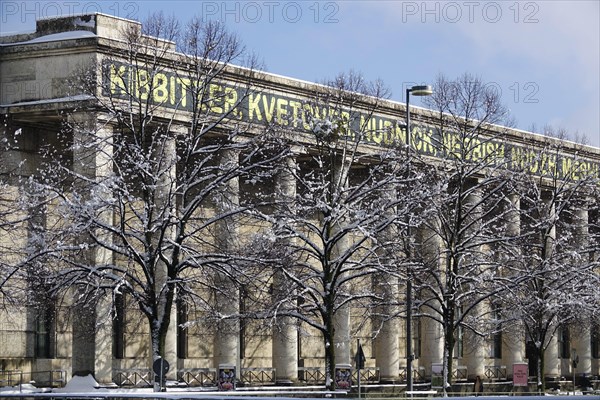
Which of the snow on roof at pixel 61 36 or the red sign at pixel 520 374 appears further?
the red sign at pixel 520 374

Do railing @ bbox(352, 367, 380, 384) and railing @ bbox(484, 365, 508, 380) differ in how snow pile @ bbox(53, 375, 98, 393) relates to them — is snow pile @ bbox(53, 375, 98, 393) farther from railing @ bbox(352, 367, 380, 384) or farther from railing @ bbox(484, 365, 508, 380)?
railing @ bbox(484, 365, 508, 380)

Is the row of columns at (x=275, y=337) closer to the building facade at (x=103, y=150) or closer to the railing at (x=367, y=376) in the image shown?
the building facade at (x=103, y=150)

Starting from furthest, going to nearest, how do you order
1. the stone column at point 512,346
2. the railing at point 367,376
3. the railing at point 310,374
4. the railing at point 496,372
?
the railing at point 496,372, the stone column at point 512,346, the railing at point 367,376, the railing at point 310,374

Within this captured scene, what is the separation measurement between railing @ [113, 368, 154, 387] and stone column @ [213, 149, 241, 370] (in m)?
3.21

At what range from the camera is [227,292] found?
5081cm

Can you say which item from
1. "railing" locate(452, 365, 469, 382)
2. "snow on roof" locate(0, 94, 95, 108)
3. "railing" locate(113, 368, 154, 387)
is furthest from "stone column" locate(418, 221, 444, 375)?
"snow on roof" locate(0, 94, 95, 108)

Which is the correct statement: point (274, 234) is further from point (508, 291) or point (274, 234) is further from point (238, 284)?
point (508, 291)

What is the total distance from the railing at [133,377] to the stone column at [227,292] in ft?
10.5

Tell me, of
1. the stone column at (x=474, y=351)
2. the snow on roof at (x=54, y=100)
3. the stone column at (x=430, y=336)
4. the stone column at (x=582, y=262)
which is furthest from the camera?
the stone column at (x=474, y=351)

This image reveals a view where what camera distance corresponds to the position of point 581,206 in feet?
254

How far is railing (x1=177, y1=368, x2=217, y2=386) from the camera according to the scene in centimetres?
6431

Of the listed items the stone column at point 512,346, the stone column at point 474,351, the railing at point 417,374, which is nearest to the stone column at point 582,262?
the stone column at point 512,346

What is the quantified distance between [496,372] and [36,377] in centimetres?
3488

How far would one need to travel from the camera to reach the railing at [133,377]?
196ft
